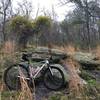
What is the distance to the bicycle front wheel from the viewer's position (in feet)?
22.6

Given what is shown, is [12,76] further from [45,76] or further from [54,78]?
[54,78]

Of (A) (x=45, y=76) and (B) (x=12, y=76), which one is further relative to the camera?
(B) (x=12, y=76)

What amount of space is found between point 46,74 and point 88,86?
3.36 feet

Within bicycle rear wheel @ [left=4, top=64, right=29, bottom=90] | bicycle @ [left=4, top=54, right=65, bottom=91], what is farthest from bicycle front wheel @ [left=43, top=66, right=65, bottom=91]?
bicycle rear wheel @ [left=4, top=64, right=29, bottom=90]

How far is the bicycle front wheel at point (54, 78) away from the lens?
6879 mm

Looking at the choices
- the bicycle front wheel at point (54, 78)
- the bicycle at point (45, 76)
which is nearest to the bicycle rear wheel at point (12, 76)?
the bicycle at point (45, 76)

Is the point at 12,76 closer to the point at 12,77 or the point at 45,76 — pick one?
the point at 12,77

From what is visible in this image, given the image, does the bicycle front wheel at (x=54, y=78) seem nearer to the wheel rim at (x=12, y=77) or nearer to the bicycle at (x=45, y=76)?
the bicycle at (x=45, y=76)

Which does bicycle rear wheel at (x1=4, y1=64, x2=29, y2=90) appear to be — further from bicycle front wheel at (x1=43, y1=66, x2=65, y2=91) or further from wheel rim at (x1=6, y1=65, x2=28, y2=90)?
bicycle front wheel at (x1=43, y1=66, x2=65, y2=91)

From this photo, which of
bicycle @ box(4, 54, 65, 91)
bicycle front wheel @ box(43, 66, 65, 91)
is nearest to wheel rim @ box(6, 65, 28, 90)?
bicycle @ box(4, 54, 65, 91)

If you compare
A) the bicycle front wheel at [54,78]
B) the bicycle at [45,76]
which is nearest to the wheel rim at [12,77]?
the bicycle at [45,76]

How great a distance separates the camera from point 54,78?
6.97 metres

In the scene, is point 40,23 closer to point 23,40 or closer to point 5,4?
point 23,40

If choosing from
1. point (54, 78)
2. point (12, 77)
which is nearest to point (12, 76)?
point (12, 77)
